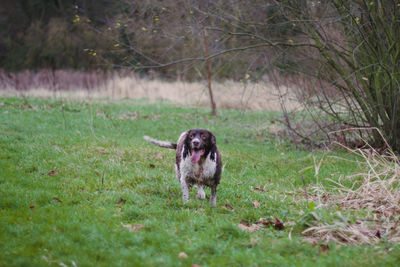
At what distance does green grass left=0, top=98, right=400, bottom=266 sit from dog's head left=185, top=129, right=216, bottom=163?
712mm

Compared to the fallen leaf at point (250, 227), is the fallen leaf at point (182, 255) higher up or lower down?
higher up

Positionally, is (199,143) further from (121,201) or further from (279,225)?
(279,225)

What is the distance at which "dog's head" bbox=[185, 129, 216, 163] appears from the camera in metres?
6.13

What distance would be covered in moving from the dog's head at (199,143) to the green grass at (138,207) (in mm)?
712

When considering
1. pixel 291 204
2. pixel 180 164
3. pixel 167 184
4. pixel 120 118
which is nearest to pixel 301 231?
pixel 291 204

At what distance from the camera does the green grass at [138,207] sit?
4164 millimetres

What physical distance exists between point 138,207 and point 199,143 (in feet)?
4.13

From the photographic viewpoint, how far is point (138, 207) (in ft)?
18.8

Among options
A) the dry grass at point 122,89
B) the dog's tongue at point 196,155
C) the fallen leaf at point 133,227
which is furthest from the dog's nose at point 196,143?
the dry grass at point 122,89

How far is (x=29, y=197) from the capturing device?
19.5 ft

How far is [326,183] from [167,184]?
9.89 ft

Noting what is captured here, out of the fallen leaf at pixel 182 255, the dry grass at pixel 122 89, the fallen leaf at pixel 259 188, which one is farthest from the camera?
the dry grass at pixel 122 89

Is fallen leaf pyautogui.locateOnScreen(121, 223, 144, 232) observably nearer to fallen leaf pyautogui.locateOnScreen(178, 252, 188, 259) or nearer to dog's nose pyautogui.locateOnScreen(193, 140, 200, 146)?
fallen leaf pyautogui.locateOnScreen(178, 252, 188, 259)

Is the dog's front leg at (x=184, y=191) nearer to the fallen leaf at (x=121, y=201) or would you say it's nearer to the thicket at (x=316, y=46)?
the fallen leaf at (x=121, y=201)
